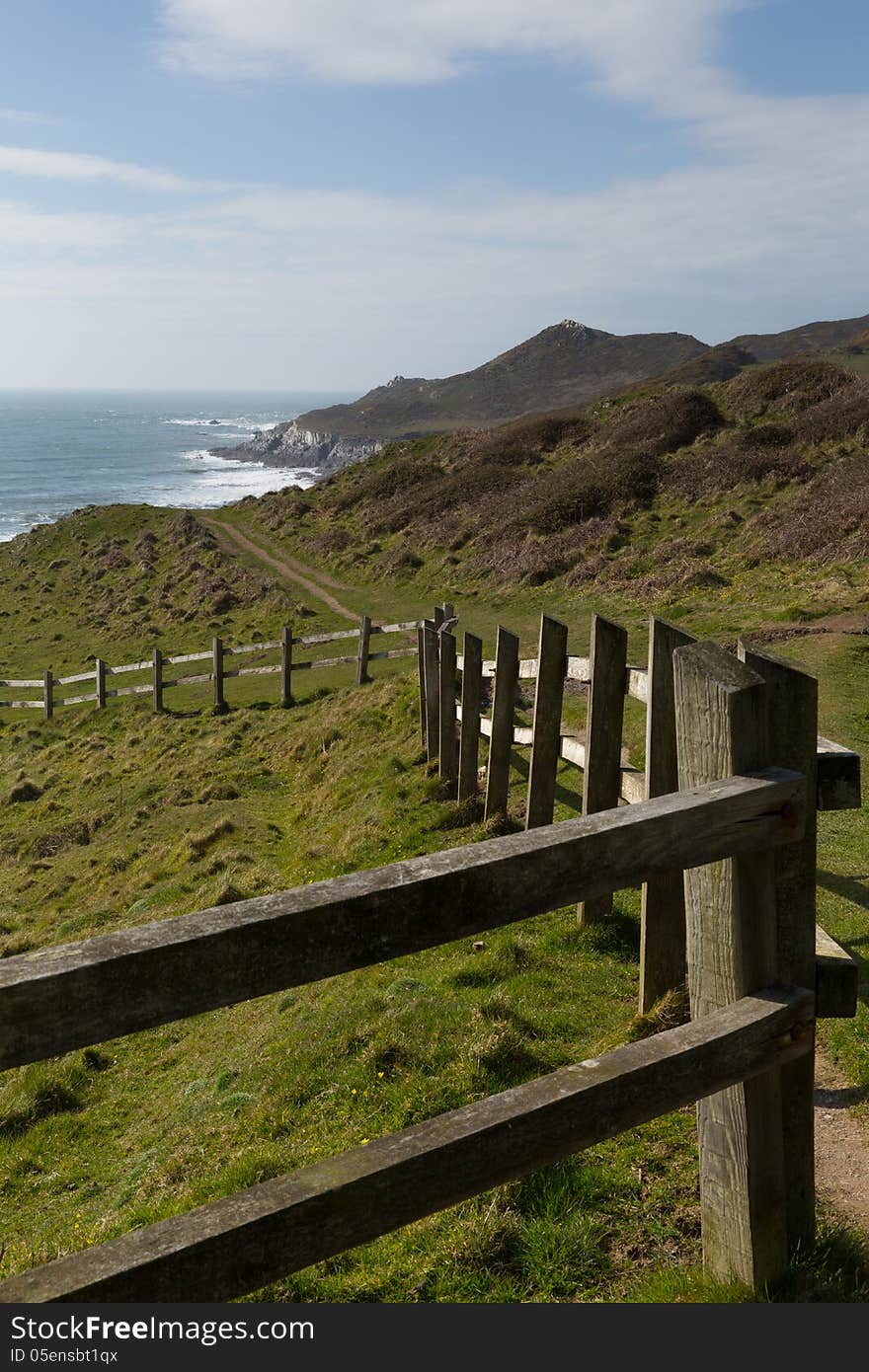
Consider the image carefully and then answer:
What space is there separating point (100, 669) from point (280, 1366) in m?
26.5

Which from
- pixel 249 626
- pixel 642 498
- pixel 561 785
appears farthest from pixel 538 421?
pixel 561 785

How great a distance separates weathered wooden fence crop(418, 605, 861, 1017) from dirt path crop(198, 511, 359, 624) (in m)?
20.0

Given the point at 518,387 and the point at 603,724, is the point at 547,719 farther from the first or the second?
the point at 518,387

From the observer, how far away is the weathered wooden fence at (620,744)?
10.6 feet

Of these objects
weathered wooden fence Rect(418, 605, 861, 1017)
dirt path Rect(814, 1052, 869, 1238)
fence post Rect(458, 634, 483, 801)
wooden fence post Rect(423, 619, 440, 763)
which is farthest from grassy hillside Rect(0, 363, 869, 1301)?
weathered wooden fence Rect(418, 605, 861, 1017)

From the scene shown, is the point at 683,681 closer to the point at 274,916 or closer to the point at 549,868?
the point at 549,868

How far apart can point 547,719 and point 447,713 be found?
11.3 ft

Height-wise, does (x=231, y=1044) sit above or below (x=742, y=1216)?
below

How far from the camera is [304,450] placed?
5167 inches

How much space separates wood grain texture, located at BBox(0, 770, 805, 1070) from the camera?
2172mm

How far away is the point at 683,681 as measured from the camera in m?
3.26

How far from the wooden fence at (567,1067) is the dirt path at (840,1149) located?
805mm

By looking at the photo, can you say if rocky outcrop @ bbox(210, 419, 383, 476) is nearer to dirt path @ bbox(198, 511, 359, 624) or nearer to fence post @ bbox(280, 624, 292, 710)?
dirt path @ bbox(198, 511, 359, 624)

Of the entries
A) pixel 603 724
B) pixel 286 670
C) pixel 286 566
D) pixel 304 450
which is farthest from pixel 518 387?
pixel 603 724
